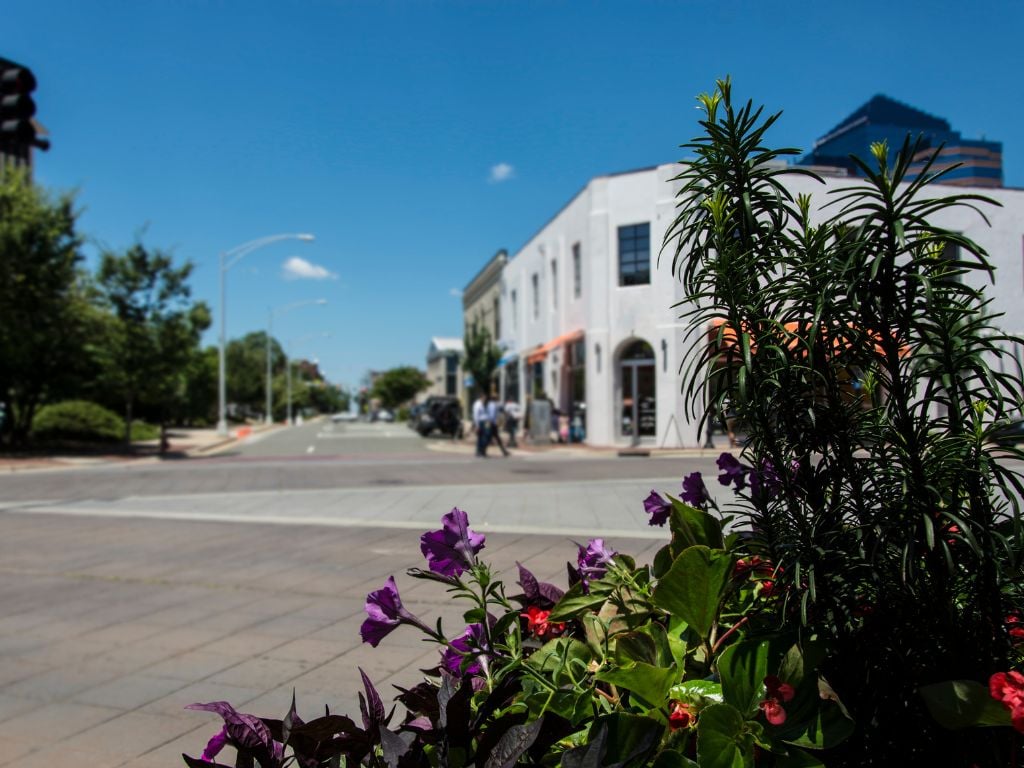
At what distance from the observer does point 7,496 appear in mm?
13336

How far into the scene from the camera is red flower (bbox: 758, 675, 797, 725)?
54.9 inches

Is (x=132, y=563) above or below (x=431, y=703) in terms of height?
below

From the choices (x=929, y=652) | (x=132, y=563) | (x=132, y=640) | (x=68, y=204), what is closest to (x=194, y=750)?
(x=132, y=640)

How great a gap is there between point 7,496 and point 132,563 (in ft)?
26.3

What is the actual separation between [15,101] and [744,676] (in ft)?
31.3

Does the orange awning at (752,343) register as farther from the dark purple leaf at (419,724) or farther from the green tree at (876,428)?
the dark purple leaf at (419,724)

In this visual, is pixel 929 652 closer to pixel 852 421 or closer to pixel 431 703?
pixel 852 421

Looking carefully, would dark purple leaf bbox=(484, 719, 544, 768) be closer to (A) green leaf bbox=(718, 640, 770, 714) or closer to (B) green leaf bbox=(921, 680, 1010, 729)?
(A) green leaf bbox=(718, 640, 770, 714)

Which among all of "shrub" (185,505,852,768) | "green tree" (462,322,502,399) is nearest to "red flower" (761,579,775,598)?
"shrub" (185,505,852,768)

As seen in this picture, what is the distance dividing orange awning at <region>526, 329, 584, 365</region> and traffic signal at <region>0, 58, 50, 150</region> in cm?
2097

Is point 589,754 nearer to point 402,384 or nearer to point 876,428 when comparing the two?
point 876,428

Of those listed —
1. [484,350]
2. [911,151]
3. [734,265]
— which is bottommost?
[734,265]

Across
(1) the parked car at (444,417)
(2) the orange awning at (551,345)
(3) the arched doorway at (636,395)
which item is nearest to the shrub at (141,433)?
(1) the parked car at (444,417)

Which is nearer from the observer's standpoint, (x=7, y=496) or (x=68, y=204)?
(x=7, y=496)
